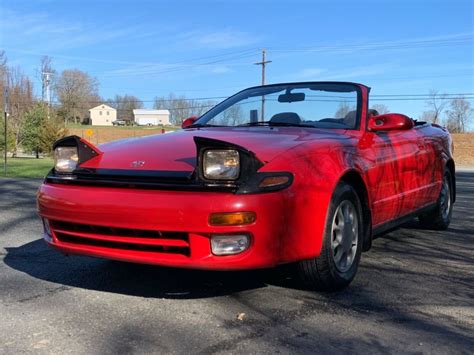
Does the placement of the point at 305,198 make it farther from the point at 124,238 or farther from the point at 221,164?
the point at 124,238

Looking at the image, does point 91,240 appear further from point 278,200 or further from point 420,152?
point 420,152

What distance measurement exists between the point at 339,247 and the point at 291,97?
1.70m

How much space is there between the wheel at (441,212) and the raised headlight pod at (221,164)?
3663 millimetres

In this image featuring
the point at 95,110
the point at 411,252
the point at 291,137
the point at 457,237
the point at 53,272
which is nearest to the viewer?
the point at 291,137

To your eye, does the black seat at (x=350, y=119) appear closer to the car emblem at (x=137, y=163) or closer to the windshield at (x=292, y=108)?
the windshield at (x=292, y=108)

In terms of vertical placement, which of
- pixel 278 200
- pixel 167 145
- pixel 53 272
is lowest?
pixel 53 272

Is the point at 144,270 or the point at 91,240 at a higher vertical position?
the point at 91,240

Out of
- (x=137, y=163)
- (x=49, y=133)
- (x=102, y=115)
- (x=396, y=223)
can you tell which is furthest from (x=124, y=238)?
(x=102, y=115)

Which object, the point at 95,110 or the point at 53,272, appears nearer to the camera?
the point at 53,272

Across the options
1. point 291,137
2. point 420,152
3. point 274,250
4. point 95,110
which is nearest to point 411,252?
point 420,152

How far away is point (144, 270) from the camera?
13.9ft

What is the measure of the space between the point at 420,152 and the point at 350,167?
178cm

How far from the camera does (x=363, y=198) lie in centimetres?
403

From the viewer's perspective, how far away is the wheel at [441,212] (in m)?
6.04
